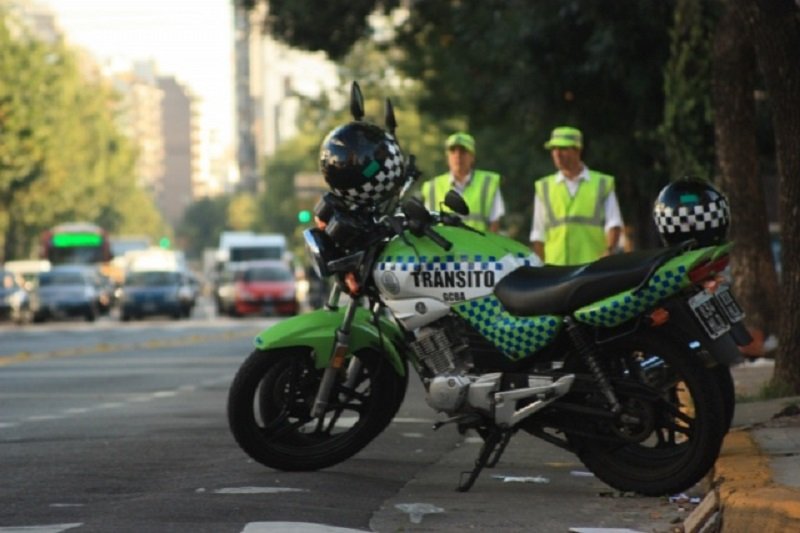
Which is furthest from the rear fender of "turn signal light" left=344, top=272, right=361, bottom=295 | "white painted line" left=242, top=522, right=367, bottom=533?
"white painted line" left=242, top=522, right=367, bottom=533

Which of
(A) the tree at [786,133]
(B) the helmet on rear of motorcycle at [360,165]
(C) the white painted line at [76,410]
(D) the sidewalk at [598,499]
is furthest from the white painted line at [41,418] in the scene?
(B) the helmet on rear of motorcycle at [360,165]

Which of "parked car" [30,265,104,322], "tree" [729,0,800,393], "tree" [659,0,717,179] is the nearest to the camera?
"tree" [729,0,800,393]

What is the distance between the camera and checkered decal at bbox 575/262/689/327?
9406 mm

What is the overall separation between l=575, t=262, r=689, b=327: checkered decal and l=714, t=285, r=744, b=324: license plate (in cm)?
18

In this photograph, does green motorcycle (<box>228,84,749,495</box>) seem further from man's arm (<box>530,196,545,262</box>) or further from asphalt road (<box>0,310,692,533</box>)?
man's arm (<box>530,196,545,262</box>)

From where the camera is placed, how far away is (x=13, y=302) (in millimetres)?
60438

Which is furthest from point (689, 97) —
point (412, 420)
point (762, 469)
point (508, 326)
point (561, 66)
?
point (762, 469)

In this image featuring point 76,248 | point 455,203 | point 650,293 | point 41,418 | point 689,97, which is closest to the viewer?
point 650,293

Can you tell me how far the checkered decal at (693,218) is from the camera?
9.84 metres

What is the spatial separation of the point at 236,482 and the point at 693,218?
231 cm

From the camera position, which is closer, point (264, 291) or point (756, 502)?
point (756, 502)

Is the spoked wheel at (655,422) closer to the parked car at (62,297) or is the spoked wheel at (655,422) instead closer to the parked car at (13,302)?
the parked car at (62,297)

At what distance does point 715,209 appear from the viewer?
9875 millimetres

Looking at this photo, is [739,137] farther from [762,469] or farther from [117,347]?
[117,347]
